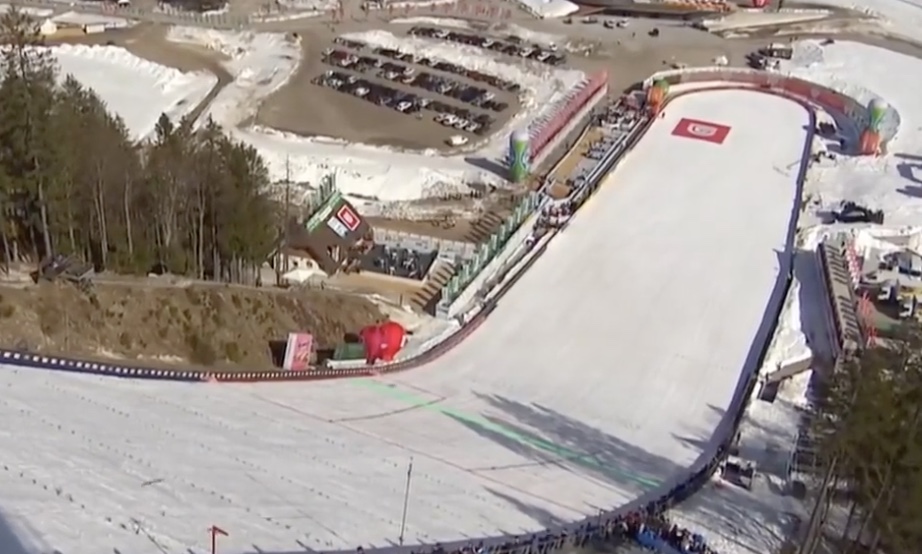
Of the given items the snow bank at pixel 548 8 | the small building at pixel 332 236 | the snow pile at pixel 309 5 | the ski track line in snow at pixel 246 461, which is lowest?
the ski track line in snow at pixel 246 461

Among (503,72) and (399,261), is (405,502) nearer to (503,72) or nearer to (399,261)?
(399,261)

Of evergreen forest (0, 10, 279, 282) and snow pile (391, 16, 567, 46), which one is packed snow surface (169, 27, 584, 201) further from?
evergreen forest (0, 10, 279, 282)

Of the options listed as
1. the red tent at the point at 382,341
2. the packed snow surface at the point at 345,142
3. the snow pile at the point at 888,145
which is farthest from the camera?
the snow pile at the point at 888,145

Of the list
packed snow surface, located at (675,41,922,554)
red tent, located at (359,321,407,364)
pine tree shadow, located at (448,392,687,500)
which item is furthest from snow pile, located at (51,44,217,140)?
packed snow surface, located at (675,41,922,554)

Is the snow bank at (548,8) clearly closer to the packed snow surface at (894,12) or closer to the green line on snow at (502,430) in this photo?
the packed snow surface at (894,12)

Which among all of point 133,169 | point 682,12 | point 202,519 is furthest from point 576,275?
point 682,12

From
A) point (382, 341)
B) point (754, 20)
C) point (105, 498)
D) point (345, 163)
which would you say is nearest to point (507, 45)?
point (754, 20)

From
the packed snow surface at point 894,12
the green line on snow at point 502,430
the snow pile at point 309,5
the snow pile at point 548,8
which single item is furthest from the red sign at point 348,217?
the packed snow surface at point 894,12
